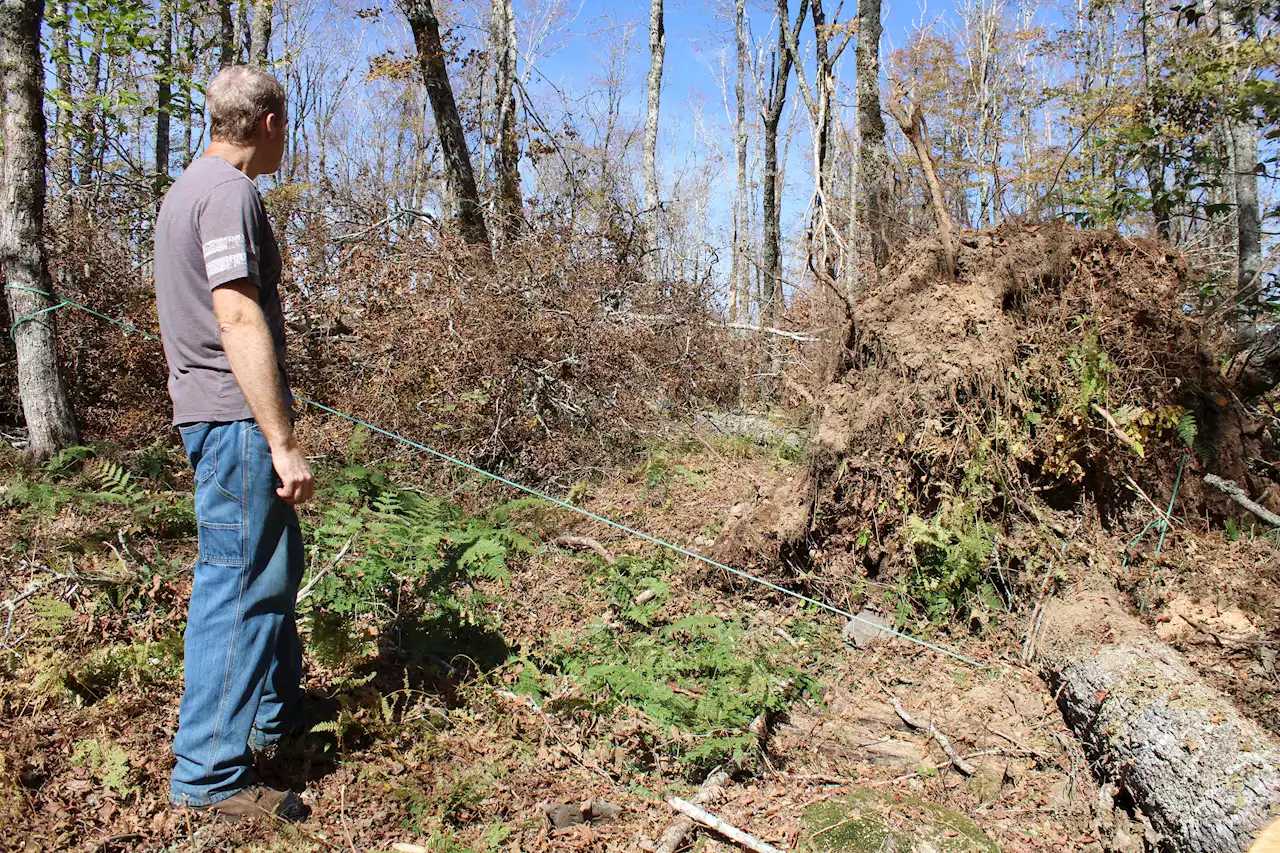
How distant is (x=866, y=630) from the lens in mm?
4762

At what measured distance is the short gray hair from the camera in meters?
2.71

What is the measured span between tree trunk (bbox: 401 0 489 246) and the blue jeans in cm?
741

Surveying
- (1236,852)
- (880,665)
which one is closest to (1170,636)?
(880,665)

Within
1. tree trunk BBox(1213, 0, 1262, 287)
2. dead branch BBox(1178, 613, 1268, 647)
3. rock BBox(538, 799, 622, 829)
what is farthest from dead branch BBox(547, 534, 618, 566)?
tree trunk BBox(1213, 0, 1262, 287)

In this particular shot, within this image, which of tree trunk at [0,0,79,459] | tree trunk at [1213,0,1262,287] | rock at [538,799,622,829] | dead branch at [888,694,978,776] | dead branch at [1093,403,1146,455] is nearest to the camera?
rock at [538,799,622,829]

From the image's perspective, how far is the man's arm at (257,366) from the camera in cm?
252

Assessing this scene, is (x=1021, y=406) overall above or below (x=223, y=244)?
below

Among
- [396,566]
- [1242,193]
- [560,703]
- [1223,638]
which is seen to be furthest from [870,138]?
A: [560,703]

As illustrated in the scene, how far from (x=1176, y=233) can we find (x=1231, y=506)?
5369 millimetres

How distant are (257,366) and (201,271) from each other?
0.40 m

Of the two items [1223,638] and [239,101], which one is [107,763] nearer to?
[239,101]

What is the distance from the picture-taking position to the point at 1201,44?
8945 mm

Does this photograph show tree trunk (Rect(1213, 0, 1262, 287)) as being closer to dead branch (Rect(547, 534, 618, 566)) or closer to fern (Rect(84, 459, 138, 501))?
dead branch (Rect(547, 534, 618, 566))

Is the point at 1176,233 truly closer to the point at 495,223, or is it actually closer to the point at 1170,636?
the point at 1170,636
